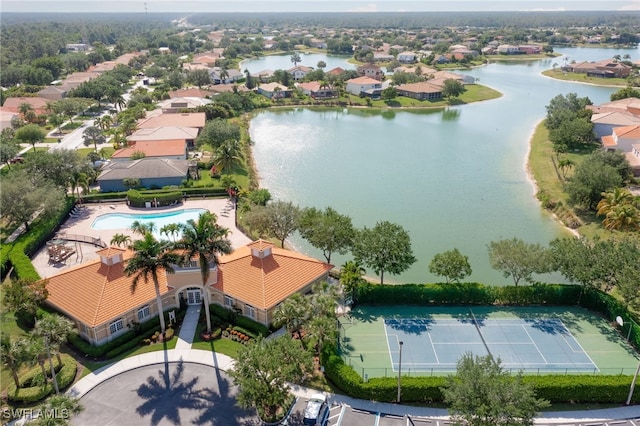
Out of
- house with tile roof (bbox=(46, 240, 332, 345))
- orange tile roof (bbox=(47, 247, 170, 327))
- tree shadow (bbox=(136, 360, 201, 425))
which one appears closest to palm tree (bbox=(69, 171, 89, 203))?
house with tile roof (bbox=(46, 240, 332, 345))

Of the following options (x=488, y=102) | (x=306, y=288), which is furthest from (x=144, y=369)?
(x=488, y=102)

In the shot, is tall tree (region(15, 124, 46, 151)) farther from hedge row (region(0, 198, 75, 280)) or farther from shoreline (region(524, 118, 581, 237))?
shoreline (region(524, 118, 581, 237))

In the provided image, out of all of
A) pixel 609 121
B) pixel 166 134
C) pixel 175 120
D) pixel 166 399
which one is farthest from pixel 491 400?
pixel 175 120

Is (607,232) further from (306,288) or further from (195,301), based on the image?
(195,301)

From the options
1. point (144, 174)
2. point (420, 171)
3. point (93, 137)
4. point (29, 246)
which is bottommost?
point (420, 171)

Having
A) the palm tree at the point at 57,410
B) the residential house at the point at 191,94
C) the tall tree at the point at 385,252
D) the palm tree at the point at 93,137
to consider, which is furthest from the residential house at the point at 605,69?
the palm tree at the point at 57,410

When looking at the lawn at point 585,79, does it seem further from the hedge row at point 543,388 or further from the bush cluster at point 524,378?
the hedge row at point 543,388

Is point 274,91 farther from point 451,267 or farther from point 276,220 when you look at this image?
point 451,267
